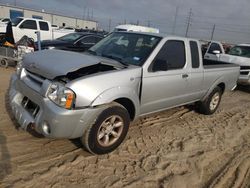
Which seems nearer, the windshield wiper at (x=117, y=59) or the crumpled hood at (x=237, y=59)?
the windshield wiper at (x=117, y=59)

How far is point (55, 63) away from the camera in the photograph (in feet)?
12.0

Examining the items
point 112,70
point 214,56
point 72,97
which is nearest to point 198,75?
point 112,70

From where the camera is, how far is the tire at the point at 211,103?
6180 millimetres

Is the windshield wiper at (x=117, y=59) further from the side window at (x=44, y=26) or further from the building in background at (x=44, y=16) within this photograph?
the building in background at (x=44, y=16)

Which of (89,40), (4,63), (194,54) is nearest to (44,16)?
(89,40)

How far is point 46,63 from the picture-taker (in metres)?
3.69

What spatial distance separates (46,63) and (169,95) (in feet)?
7.54

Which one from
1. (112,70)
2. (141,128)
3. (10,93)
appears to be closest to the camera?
(112,70)

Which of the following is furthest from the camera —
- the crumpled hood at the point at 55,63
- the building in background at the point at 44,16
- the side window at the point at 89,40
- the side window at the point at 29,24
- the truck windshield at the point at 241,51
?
the building in background at the point at 44,16

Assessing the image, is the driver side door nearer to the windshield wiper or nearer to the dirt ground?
the windshield wiper

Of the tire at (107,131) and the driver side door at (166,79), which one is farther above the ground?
the driver side door at (166,79)

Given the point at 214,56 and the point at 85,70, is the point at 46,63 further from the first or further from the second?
the point at 214,56

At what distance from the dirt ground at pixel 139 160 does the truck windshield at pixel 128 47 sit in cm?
141

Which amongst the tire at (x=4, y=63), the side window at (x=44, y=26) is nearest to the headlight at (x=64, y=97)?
the tire at (x=4, y=63)
